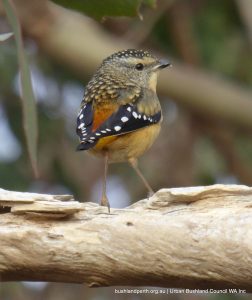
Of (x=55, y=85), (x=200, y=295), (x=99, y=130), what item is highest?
(x=55, y=85)

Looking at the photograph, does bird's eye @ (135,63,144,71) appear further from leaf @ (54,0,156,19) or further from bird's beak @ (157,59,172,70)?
leaf @ (54,0,156,19)

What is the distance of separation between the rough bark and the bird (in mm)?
766

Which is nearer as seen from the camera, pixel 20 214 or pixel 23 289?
pixel 20 214

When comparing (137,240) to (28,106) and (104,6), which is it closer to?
(28,106)

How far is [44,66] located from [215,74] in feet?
5.14

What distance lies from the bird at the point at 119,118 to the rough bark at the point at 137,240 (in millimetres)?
766

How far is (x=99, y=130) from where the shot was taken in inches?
206

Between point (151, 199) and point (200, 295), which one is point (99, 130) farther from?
point (200, 295)

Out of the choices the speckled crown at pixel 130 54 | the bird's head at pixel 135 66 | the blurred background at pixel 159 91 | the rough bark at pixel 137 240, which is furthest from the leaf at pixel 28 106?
the blurred background at pixel 159 91

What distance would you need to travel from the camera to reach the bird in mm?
5277

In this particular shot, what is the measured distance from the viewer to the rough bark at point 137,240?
4059 mm

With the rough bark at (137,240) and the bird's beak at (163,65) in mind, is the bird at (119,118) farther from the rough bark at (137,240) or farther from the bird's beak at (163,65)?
the rough bark at (137,240)

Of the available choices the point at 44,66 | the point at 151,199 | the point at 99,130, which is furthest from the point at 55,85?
the point at 151,199

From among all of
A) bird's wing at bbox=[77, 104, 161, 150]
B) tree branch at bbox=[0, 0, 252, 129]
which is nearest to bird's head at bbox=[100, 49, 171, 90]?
bird's wing at bbox=[77, 104, 161, 150]
